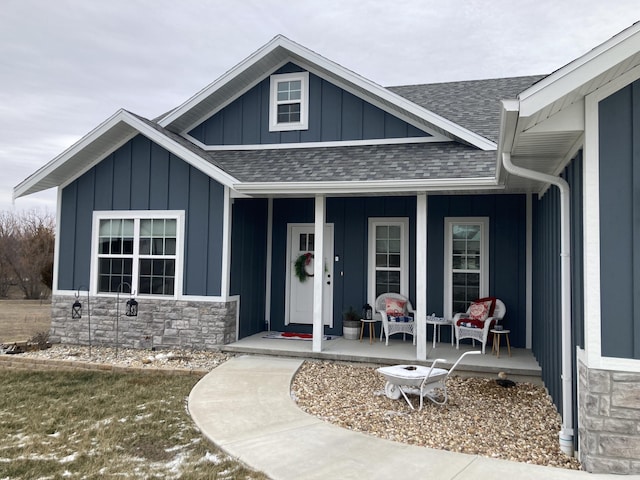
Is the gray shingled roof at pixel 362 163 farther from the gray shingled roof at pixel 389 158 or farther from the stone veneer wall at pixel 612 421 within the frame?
the stone veneer wall at pixel 612 421

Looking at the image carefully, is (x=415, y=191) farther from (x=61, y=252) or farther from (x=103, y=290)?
(x=61, y=252)

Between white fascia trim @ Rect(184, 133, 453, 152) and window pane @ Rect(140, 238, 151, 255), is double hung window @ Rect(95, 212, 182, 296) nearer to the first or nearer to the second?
window pane @ Rect(140, 238, 151, 255)

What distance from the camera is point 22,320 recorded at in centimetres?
1260

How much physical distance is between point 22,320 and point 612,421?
523 inches

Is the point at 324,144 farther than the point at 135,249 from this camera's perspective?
Yes

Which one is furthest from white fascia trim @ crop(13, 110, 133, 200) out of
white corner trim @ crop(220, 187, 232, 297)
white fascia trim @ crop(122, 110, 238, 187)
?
white corner trim @ crop(220, 187, 232, 297)

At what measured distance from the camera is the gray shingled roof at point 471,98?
8.55 meters

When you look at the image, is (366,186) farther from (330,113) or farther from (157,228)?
(157,228)

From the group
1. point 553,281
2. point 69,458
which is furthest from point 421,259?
point 69,458

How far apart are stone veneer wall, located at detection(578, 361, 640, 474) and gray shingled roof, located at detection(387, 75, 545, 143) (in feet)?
16.7

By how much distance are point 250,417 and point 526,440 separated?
2539 mm

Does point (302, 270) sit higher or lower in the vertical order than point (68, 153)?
lower

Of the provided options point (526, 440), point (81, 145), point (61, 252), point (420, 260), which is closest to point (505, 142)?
point (526, 440)

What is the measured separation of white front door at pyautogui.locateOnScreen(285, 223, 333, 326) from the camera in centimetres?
904
